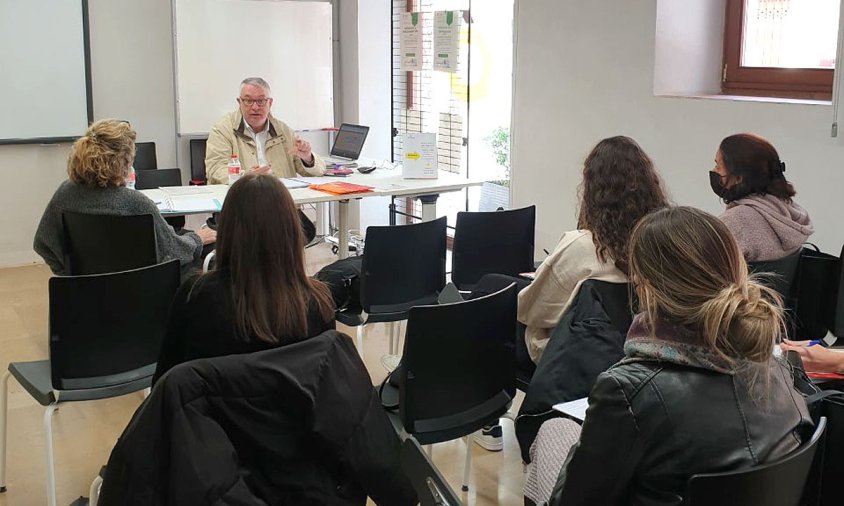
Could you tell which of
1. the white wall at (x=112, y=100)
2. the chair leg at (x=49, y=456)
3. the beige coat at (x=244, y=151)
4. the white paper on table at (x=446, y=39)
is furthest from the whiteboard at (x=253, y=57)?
the chair leg at (x=49, y=456)

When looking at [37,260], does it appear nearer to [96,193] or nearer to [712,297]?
[96,193]

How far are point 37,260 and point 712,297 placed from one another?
5.92m

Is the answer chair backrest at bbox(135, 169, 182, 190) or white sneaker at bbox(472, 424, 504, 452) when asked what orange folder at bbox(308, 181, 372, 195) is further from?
white sneaker at bbox(472, 424, 504, 452)

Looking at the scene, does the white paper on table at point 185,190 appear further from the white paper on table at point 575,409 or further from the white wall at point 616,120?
the white paper on table at point 575,409

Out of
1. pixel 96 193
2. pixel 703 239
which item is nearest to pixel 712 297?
pixel 703 239

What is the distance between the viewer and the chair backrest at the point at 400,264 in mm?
3680

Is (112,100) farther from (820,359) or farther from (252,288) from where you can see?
(820,359)

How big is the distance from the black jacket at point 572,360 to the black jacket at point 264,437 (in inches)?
20.6

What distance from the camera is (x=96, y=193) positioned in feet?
11.8

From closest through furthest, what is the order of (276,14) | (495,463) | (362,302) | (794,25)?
(495,463) < (362,302) < (794,25) < (276,14)

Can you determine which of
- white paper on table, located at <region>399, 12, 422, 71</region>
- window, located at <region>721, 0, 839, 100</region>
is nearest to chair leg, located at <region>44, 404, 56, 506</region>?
window, located at <region>721, 0, 839, 100</region>

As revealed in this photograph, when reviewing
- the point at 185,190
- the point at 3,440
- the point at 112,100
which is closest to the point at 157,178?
the point at 185,190

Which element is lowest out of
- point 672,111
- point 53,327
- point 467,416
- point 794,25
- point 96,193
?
point 467,416

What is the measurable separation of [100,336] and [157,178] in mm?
2757
